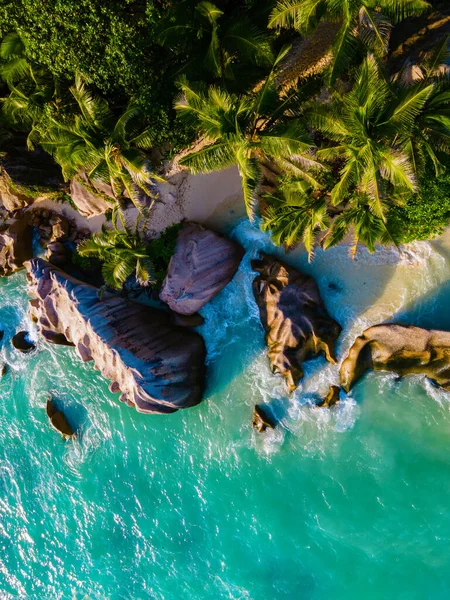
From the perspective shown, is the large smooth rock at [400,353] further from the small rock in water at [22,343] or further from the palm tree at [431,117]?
the small rock in water at [22,343]

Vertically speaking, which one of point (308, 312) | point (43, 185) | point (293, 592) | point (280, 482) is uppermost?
point (43, 185)

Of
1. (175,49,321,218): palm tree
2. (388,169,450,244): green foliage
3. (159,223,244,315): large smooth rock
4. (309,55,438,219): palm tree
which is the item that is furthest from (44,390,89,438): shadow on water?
(388,169,450,244): green foliage

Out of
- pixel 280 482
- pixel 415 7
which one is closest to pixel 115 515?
pixel 280 482

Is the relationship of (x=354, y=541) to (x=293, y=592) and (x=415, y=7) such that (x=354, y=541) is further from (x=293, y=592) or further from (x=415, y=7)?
(x=415, y=7)

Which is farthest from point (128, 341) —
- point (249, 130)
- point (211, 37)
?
point (211, 37)

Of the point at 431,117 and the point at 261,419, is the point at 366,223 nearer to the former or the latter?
the point at 431,117

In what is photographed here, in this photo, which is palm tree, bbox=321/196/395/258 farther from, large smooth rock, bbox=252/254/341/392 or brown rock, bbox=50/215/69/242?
brown rock, bbox=50/215/69/242
